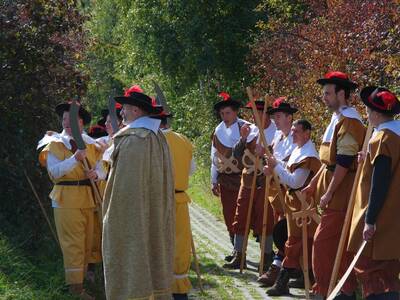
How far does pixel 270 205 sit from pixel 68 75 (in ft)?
9.90

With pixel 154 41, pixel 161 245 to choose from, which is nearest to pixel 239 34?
pixel 154 41

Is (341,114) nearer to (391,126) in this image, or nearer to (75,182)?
(391,126)

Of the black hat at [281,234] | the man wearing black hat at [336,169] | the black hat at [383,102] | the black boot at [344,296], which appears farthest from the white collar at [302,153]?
the black hat at [383,102]

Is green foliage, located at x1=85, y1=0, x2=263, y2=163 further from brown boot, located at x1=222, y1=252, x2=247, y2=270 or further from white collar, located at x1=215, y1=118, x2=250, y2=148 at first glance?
brown boot, located at x1=222, y1=252, x2=247, y2=270

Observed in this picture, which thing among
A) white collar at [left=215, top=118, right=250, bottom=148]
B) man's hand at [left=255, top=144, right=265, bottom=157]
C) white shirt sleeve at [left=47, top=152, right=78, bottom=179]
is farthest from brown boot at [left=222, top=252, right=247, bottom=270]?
white shirt sleeve at [left=47, top=152, right=78, bottom=179]

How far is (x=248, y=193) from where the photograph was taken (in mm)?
10352

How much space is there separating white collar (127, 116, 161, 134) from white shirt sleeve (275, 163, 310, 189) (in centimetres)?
214

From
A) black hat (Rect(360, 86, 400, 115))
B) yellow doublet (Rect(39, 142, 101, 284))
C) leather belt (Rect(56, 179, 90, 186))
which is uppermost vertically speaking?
black hat (Rect(360, 86, 400, 115))

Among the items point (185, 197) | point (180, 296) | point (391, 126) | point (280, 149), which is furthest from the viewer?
point (280, 149)

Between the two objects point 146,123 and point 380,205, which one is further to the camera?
point 146,123

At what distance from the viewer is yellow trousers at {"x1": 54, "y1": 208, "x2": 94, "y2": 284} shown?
8172mm

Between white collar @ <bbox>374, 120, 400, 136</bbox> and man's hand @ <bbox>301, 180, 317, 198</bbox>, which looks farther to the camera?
man's hand @ <bbox>301, 180, 317, 198</bbox>

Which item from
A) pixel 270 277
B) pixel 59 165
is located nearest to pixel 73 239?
pixel 59 165

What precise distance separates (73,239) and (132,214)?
2256 mm
